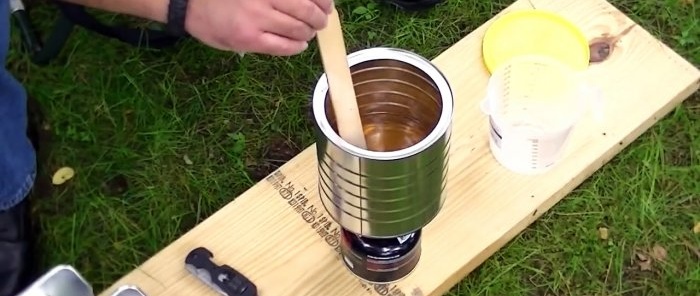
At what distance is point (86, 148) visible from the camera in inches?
61.8

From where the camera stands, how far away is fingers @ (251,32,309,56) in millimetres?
1122

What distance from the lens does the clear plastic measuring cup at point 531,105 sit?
53.4 inches

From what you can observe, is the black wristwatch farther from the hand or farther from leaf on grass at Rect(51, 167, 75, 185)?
leaf on grass at Rect(51, 167, 75, 185)

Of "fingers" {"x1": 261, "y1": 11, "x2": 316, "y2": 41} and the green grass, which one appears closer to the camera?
"fingers" {"x1": 261, "y1": 11, "x2": 316, "y2": 41}

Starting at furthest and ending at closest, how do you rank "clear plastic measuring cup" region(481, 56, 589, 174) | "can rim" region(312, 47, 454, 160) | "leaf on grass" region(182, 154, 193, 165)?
"leaf on grass" region(182, 154, 193, 165)
"clear plastic measuring cup" region(481, 56, 589, 174)
"can rim" region(312, 47, 454, 160)

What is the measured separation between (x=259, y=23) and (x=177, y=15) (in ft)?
0.48

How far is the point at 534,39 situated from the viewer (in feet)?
4.82

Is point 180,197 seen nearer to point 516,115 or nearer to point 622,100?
point 516,115

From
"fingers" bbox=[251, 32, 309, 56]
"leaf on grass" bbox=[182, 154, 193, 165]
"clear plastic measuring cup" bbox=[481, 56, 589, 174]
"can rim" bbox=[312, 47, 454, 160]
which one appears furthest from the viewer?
"leaf on grass" bbox=[182, 154, 193, 165]

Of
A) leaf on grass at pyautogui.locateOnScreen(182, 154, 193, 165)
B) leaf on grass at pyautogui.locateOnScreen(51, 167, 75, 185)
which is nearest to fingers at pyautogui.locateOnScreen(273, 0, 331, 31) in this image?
leaf on grass at pyautogui.locateOnScreen(182, 154, 193, 165)

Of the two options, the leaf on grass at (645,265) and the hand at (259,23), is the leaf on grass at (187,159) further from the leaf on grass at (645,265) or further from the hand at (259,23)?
the leaf on grass at (645,265)

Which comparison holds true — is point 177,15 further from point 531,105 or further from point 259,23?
point 531,105

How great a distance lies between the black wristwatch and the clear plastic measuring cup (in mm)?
441

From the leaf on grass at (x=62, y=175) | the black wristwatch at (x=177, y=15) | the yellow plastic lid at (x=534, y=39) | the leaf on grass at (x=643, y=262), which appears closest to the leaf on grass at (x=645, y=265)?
the leaf on grass at (x=643, y=262)
